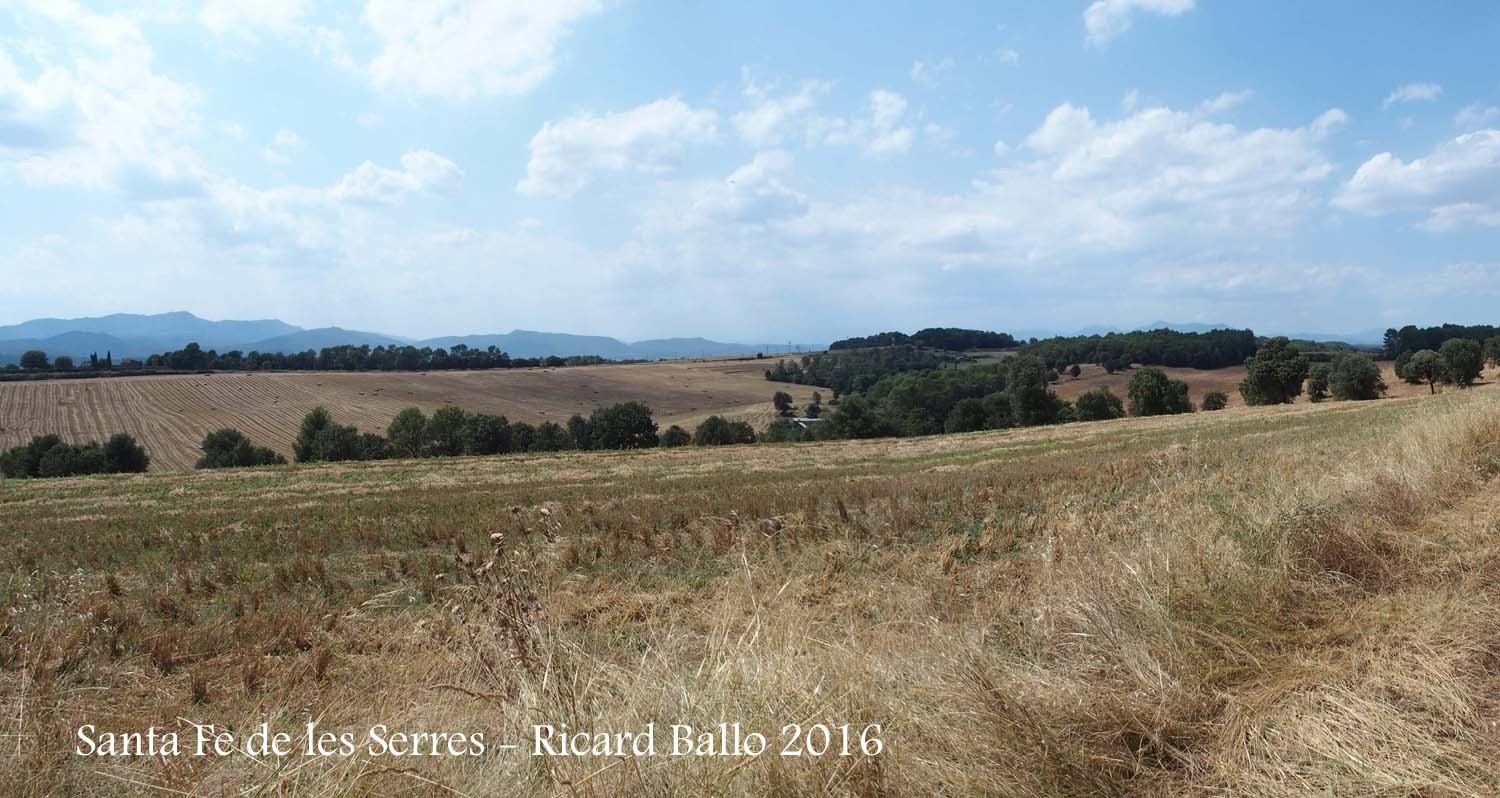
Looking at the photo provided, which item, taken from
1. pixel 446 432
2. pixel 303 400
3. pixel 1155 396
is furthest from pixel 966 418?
pixel 303 400

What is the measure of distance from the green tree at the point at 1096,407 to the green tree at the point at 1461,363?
1061 inches

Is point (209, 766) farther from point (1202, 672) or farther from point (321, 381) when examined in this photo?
point (321, 381)

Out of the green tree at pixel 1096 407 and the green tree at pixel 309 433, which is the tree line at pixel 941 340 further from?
the green tree at pixel 309 433

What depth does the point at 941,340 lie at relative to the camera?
17188 cm

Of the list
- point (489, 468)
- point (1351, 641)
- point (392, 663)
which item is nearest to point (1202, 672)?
point (1351, 641)

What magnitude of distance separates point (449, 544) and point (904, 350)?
139 m

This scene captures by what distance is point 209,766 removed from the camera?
2.87 metres

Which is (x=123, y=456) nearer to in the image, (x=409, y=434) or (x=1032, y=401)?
(x=409, y=434)

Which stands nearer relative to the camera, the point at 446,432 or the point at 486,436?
the point at 486,436

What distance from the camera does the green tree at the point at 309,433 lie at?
2562 inches

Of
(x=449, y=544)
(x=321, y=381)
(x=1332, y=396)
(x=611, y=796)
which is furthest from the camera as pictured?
(x=321, y=381)

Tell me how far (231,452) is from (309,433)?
8.87 meters

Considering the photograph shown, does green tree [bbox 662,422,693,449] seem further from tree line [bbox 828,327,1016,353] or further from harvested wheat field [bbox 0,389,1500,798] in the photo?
tree line [bbox 828,327,1016,353]

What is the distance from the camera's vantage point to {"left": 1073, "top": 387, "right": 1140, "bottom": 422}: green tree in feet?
247
